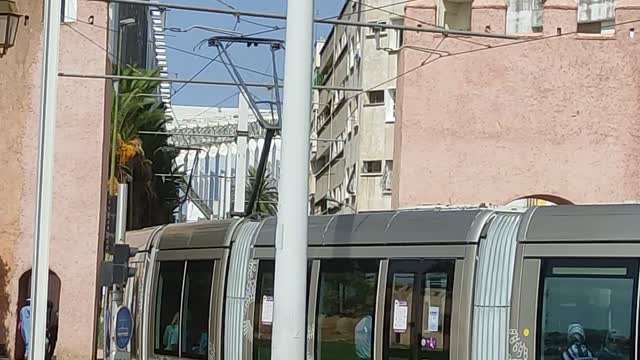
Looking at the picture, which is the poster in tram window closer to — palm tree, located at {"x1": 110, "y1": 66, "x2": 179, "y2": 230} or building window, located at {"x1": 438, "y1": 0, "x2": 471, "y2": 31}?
palm tree, located at {"x1": 110, "y1": 66, "x2": 179, "y2": 230}

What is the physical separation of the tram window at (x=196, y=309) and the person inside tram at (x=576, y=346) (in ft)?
18.6

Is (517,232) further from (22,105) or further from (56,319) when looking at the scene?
(22,105)

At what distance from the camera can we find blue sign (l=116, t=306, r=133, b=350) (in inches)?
645

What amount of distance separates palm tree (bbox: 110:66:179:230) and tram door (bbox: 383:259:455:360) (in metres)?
19.2

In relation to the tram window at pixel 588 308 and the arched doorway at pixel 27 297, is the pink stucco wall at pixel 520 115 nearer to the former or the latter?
the arched doorway at pixel 27 297

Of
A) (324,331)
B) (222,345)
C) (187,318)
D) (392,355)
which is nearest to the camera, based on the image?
(392,355)

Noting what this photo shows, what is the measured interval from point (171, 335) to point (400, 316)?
4.99 meters

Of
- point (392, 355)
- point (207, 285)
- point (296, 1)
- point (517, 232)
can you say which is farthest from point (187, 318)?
point (296, 1)

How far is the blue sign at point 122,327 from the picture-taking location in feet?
53.7

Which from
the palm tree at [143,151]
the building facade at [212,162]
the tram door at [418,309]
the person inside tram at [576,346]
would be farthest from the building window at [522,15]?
the person inside tram at [576,346]

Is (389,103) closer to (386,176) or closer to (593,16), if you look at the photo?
(386,176)

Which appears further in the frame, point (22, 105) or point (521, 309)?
point (22, 105)

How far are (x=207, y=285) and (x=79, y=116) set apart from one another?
13.7m

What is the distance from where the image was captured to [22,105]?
27.5 m
